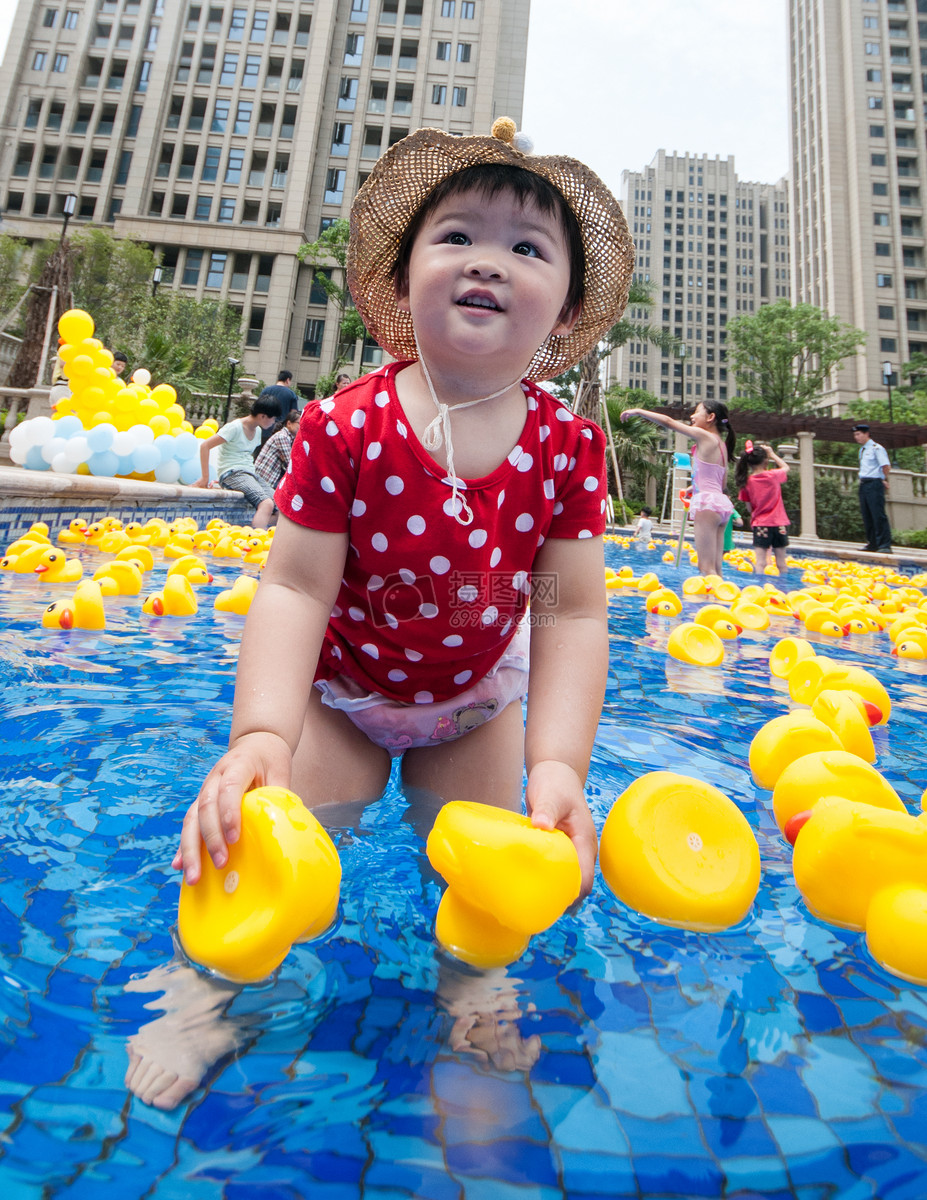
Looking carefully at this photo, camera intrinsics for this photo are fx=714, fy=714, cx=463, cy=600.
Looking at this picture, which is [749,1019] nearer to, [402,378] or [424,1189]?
[424,1189]

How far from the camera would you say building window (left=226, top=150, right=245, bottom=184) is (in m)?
40.9

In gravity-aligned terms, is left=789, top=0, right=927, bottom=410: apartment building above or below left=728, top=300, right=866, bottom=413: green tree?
above

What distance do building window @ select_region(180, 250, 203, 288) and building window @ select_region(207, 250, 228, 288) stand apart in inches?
23.1

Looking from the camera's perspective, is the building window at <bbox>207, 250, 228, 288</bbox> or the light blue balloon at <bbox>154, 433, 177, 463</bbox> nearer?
the light blue balloon at <bbox>154, 433, 177, 463</bbox>

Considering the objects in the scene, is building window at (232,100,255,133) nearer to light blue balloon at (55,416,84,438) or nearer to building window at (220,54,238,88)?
building window at (220,54,238,88)

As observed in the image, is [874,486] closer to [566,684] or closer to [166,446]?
[166,446]

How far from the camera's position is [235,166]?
41031mm

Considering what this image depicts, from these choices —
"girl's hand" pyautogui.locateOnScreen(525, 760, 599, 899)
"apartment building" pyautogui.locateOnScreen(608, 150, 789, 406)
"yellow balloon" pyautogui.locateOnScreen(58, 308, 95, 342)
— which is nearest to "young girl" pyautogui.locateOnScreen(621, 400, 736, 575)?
"girl's hand" pyautogui.locateOnScreen(525, 760, 599, 899)

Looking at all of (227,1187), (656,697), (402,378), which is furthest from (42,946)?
(656,697)

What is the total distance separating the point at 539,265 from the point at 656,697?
2.10m

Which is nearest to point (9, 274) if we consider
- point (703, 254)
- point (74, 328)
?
point (74, 328)

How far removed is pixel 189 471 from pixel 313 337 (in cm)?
3379

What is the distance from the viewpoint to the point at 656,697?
10.1ft

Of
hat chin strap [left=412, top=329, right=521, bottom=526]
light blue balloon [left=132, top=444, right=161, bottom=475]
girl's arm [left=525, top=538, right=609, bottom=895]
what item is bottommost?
girl's arm [left=525, top=538, right=609, bottom=895]
